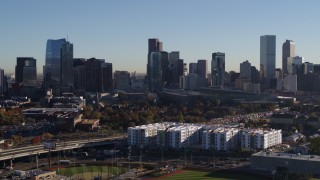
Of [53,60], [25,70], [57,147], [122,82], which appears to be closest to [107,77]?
[53,60]

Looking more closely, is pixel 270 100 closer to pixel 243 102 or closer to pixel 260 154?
pixel 243 102

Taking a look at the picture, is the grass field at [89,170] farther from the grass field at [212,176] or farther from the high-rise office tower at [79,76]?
the high-rise office tower at [79,76]

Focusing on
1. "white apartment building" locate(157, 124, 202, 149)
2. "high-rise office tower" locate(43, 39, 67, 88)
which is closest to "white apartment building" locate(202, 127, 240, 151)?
"white apartment building" locate(157, 124, 202, 149)

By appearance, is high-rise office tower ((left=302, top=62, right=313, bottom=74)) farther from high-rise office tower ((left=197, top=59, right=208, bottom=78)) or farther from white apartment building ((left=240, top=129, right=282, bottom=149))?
white apartment building ((left=240, top=129, right=282, bottom=149))

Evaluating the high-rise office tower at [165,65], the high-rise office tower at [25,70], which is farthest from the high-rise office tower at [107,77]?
the high-rise office tower at [165,65]

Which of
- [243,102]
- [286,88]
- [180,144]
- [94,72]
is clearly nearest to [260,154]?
[180,144]

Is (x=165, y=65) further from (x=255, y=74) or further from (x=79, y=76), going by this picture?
(x=255, y=74)
